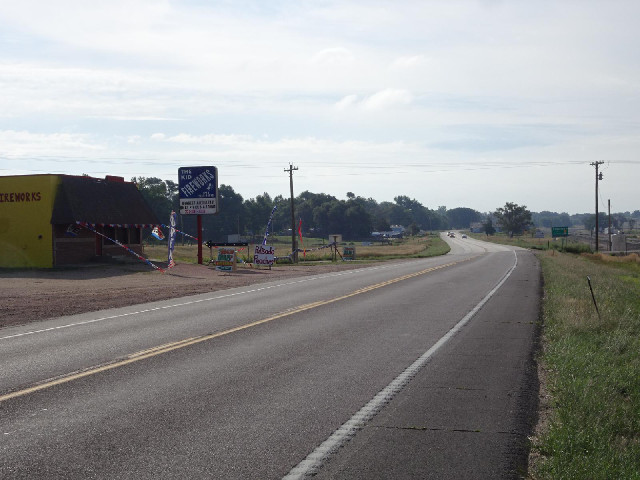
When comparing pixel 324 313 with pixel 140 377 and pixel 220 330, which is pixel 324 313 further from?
pixel 140 377

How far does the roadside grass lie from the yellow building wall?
86.1ft

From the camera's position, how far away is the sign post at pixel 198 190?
4256 centimetres

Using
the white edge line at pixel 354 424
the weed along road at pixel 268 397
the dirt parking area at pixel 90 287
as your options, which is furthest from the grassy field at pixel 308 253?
the white edge line at pixel 354 424

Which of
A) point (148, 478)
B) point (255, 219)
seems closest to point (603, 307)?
point (148, 478)

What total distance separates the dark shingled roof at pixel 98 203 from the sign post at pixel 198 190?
232 cm

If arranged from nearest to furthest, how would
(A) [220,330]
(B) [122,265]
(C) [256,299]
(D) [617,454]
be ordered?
1. (D) [617,454]
2. (A) [220,330]
3. (C) [256,299]
4. (B) [122,265]

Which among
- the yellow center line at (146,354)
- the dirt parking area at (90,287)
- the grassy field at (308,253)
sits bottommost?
the grassy field at (308,253)

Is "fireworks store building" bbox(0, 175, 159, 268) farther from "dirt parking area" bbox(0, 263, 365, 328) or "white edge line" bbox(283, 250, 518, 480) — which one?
"white edge line" bbox(283, 250, 518, 480)

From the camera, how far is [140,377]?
9.17 metres

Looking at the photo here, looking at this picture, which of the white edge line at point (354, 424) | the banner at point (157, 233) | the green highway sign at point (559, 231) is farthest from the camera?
the green highway sign at point (559, 231)

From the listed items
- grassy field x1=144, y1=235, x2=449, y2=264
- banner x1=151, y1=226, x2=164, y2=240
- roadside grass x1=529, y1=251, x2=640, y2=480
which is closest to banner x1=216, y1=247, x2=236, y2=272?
grassy field x1=144, y1=235, x2=449, y2=264

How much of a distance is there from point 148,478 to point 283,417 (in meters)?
2.00

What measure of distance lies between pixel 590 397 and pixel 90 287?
2130cm

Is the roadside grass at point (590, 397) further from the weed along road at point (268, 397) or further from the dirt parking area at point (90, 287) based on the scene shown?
the dirt parking area at point (90, 287)
